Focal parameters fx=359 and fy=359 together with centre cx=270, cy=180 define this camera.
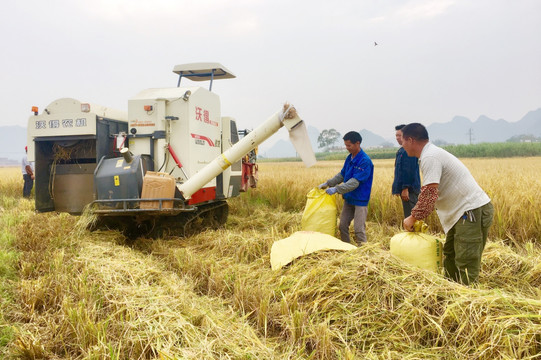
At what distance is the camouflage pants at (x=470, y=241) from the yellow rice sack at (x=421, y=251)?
16 cm

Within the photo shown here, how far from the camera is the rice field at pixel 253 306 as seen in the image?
2.18 meters

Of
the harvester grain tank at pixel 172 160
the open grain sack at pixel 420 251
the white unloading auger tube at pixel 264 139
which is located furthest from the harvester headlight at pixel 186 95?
the open grain sack at pixel 420 251

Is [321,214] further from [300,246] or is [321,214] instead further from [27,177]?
[27,177]

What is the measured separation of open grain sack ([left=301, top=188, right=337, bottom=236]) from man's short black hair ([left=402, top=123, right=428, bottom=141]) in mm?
1791

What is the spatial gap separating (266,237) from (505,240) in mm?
3052

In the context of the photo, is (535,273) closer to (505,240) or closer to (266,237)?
(505,240)

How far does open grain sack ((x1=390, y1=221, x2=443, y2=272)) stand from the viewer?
3104 millimetres

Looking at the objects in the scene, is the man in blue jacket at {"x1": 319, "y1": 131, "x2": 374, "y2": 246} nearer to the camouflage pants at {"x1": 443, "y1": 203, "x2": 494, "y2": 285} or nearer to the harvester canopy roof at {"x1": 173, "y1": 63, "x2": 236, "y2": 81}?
the camouflage pants at {"x1": 443, "y1": 203, "x2": 494, "y2": 285}

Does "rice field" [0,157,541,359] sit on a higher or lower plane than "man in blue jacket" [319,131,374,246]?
lower

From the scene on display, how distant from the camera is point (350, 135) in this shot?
452 cm

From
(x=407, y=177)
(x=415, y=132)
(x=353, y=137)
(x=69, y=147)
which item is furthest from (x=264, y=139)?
(x=69, y=147)

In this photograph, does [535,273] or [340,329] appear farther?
[535,273]

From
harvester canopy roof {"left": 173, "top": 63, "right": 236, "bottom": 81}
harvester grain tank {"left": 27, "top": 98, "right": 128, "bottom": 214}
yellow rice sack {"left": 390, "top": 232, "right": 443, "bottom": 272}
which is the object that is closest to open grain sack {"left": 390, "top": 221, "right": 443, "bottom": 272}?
yellow rice sack {"left": 390, "top": 232, "right": 443, "bottom": 272}

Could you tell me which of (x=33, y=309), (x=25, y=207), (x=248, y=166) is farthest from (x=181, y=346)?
(x=25, y=207)
